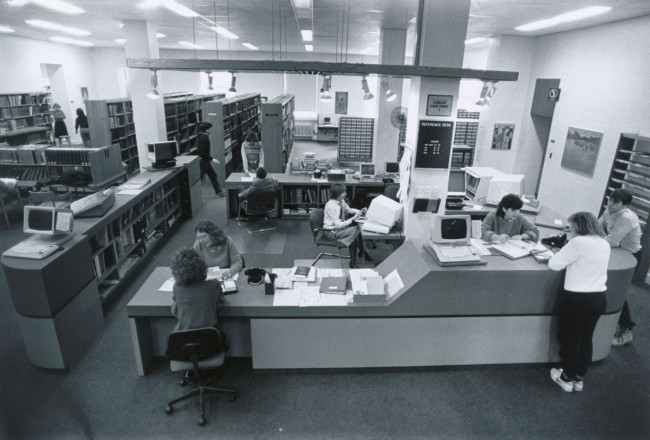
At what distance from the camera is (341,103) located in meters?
17.5

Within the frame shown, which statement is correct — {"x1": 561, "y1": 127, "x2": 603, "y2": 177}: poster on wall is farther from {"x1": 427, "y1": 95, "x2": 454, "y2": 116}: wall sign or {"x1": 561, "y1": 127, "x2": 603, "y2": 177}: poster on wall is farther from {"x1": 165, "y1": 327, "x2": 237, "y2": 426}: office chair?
{"x1": 165, "y1": 327, "x2": 237, "y2": 426}: office chair

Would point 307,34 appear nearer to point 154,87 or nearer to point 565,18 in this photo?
point 154,87

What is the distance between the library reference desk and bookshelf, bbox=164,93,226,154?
7.70 meters

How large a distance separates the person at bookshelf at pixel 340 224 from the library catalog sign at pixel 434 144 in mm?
1127

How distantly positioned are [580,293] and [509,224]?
50.6 inches

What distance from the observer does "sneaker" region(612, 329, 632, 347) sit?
13.4 feet

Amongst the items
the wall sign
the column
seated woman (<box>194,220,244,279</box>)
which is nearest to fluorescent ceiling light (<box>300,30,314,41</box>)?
the column

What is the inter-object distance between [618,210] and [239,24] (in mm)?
7658

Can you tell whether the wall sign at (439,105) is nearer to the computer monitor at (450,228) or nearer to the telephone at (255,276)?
the computer monitor at (450,228)

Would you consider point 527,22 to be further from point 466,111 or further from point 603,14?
point 466,111

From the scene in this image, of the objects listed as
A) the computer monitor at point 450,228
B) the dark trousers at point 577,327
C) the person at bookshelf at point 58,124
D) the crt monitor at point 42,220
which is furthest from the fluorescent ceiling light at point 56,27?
the dark trousers at point 577,327

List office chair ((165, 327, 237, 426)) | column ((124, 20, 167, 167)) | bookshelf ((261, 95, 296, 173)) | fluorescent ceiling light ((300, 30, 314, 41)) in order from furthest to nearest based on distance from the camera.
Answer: bookshelf ((261, 95, 296, 173)) < fluorescent ceiling light ((300, 30, 314, 41)) < column ((124, 20, 167, 167)) < office chair ((165, 327, 237, 426))

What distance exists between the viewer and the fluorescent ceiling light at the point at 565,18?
Result: 5340 millimetres

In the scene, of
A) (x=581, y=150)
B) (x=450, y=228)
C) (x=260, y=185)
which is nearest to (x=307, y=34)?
(x=260, y=185)
